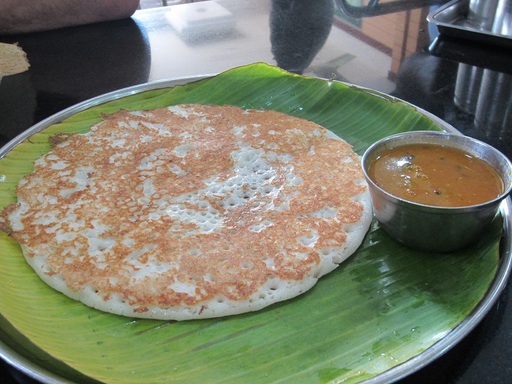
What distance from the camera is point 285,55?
106 inches

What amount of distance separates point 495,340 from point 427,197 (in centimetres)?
37

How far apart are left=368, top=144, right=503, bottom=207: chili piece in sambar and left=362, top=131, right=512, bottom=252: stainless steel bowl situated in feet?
0.10

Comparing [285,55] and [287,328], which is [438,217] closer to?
[287,328]

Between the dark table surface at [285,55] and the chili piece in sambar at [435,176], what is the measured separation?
57 cm

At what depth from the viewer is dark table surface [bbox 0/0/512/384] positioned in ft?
7.36

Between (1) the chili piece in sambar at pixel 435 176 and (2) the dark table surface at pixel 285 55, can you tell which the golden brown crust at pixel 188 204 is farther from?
(2) the dark table surface at pixel 285 55

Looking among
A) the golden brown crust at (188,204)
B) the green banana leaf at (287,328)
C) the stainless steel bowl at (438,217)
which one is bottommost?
the green banana leaf at (287,328)

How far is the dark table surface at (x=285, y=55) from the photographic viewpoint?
2.24m

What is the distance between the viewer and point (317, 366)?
104 centimetres

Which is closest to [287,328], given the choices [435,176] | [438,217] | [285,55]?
[438,217]

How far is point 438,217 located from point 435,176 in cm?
17

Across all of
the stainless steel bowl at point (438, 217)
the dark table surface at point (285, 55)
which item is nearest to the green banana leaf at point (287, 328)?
the stainless steel bowl at point (438, 217)

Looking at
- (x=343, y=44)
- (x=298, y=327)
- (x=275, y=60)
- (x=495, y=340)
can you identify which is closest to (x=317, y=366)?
(x=298, y=327)

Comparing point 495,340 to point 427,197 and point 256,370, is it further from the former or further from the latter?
point 256,370
